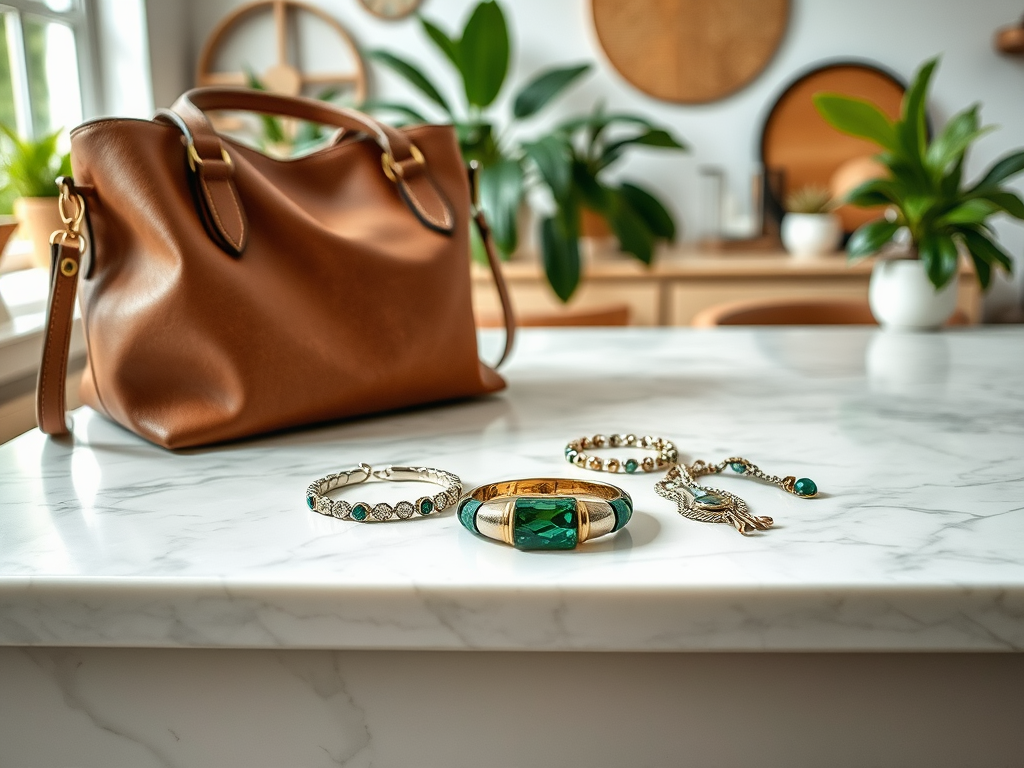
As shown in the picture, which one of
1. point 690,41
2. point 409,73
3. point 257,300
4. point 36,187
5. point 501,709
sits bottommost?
point 501,709

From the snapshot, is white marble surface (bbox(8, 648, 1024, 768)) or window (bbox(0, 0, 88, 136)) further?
window (bbox(0, 0, 88, 136))

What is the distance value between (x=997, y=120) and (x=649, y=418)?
7.66 ft

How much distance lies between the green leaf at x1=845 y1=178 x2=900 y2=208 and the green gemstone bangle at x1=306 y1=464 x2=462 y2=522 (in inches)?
31.2

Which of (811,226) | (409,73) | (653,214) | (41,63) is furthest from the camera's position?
(811,226)

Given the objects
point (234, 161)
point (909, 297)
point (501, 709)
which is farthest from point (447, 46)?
point (501, 709)

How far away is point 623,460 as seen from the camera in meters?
0.70

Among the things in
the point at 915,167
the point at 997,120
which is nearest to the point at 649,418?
the point at 915,167

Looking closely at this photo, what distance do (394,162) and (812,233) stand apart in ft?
6.04

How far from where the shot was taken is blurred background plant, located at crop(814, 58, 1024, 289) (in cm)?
117

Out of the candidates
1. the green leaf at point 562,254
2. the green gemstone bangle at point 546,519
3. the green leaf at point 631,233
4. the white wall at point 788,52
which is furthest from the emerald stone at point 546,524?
the white wall at point 788,52

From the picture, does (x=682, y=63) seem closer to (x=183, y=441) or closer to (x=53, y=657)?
(x=183, y=441)

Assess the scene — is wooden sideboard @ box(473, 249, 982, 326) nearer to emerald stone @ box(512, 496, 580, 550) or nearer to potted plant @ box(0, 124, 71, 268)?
potted plant @ box(0, 124, 71, 268)

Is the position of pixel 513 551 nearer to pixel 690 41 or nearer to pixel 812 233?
pixel 812 233

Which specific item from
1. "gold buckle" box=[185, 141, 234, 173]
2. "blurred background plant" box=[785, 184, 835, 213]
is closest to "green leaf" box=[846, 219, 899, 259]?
"gold buckle" box=[185, 141, 234, 173]
